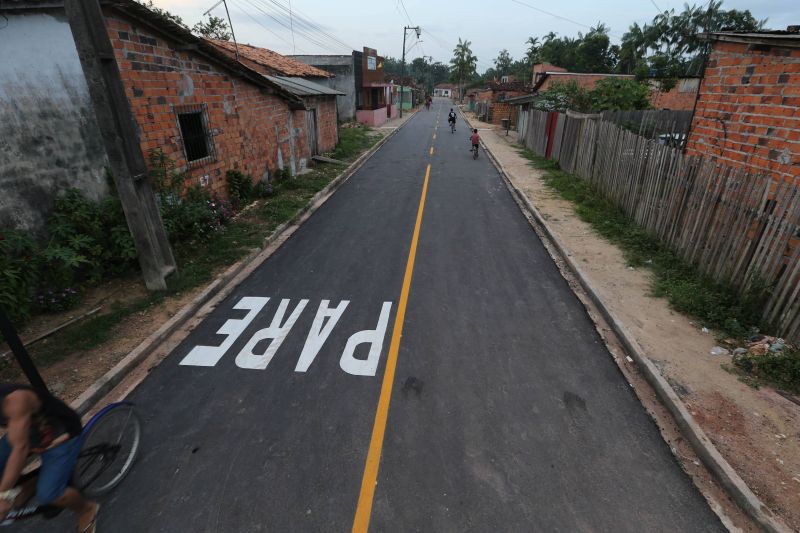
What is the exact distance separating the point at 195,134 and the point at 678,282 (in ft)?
35.0

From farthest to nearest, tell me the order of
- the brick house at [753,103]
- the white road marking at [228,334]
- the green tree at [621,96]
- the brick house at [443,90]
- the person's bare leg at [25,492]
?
1. the brick house at [443,90]
2. the green tree at [621,96]
3. the brick house at [753,103]
4. the white road marking at [228,334]
5. the person's bare leg at [25,492]

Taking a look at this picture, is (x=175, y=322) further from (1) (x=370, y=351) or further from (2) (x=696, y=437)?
(2) (x=696, y=437)

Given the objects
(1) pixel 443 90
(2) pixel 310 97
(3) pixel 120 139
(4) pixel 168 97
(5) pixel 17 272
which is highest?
(1) pixel 443 90

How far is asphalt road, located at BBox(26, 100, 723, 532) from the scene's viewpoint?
3336 millimetres

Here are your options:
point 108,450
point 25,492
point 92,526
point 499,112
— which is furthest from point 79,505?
point 499,112

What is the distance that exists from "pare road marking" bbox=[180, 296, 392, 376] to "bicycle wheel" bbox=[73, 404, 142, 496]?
4.43 ft

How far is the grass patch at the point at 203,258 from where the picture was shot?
17.4ft

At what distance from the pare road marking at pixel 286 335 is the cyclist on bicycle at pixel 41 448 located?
207 cm

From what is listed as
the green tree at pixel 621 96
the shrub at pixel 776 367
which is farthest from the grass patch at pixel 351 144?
the shrub at pixel 776 367

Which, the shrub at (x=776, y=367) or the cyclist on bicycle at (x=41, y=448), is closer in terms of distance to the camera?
the cyclist on bicycle at (x=41, y=448)

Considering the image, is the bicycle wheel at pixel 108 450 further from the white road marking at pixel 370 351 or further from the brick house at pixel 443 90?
the brick house at pixel 443 90

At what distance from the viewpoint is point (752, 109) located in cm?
623

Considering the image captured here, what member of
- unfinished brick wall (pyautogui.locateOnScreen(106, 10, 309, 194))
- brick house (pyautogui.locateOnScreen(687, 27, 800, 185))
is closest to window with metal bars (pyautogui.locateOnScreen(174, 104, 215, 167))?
unfinished brick wall (pyautogui.locateOnScreen(106, 10, 309, 194))

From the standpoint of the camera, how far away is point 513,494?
3.47 m
